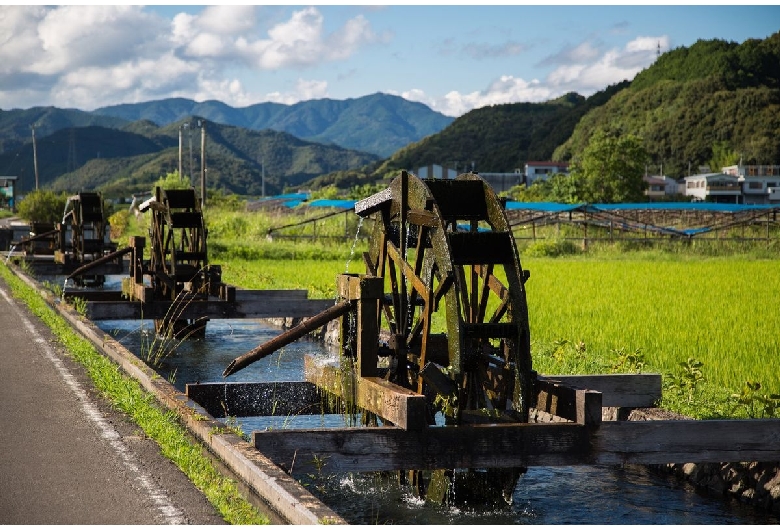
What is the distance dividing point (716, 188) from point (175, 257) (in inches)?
4032

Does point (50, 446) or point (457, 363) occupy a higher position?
point (457, 363)

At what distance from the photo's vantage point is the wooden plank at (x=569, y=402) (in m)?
7.40

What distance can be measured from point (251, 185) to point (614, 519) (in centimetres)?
16526

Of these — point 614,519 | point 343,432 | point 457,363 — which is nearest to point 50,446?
point 343,432

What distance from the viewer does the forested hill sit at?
408ft

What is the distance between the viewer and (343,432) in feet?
23.3

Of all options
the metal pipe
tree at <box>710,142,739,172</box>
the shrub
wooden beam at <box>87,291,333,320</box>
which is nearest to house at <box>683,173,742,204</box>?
tree at <box>710,142,739,172</box>

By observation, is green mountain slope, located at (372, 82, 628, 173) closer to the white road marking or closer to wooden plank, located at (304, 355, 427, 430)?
the white road marking

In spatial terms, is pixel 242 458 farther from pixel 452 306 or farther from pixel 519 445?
pixel 452 306

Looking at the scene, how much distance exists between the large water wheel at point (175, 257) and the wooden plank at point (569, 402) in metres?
9.74

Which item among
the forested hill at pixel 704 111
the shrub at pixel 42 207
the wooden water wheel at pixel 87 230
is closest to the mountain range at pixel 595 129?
the forested hill at pixel 704 111

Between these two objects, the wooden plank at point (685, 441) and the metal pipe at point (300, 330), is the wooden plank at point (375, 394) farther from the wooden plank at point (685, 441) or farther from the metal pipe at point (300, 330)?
the wooden plank at point (685, 441)

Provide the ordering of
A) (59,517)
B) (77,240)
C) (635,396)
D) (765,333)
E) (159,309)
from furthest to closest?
(77,240)
(159,309)
(765,333)
(635,396)
(59,517)

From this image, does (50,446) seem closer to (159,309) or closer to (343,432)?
(343,432)
